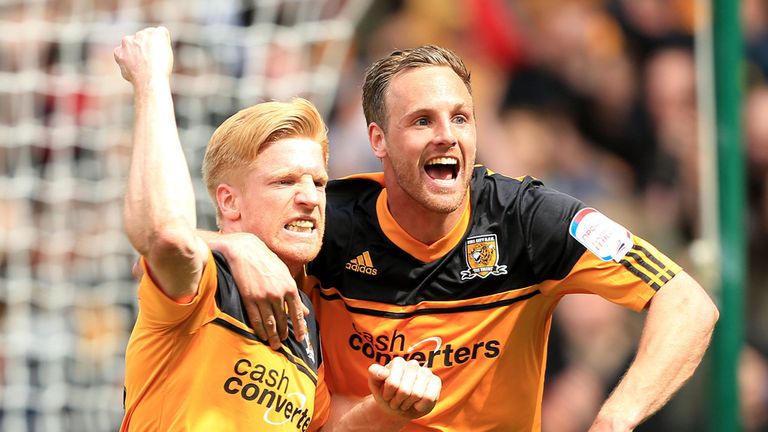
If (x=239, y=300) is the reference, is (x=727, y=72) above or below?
above

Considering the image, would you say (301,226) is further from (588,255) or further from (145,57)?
(588,255)

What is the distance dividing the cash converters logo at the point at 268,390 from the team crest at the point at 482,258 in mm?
829

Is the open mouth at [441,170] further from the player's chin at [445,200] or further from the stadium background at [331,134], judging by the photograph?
the stadium background at [331,134]

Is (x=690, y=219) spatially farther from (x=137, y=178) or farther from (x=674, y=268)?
(x=137, y=178)

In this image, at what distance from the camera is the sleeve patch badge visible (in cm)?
359

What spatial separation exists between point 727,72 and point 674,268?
2289 mm

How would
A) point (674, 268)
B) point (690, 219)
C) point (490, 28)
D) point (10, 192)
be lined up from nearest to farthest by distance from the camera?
1. point (674, 268)
2. point (10, 192)
3. point (690, 219)
4. point (490, 28)

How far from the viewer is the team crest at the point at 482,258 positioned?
12.3ft

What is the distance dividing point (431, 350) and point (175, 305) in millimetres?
1184

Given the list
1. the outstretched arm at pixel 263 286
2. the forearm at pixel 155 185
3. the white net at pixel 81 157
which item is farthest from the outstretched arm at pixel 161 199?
the white net at pixel 81 157

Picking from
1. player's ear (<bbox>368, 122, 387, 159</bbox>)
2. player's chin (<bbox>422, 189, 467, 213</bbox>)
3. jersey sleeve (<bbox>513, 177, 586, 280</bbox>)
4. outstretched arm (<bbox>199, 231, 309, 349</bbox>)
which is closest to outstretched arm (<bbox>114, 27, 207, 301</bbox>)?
outstretched arm (<bbox>199, 231, 309, 349</bbox>)

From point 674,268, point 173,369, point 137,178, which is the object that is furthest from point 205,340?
point 674,268

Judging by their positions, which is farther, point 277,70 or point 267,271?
point 277,70

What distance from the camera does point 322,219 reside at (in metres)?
3.32
